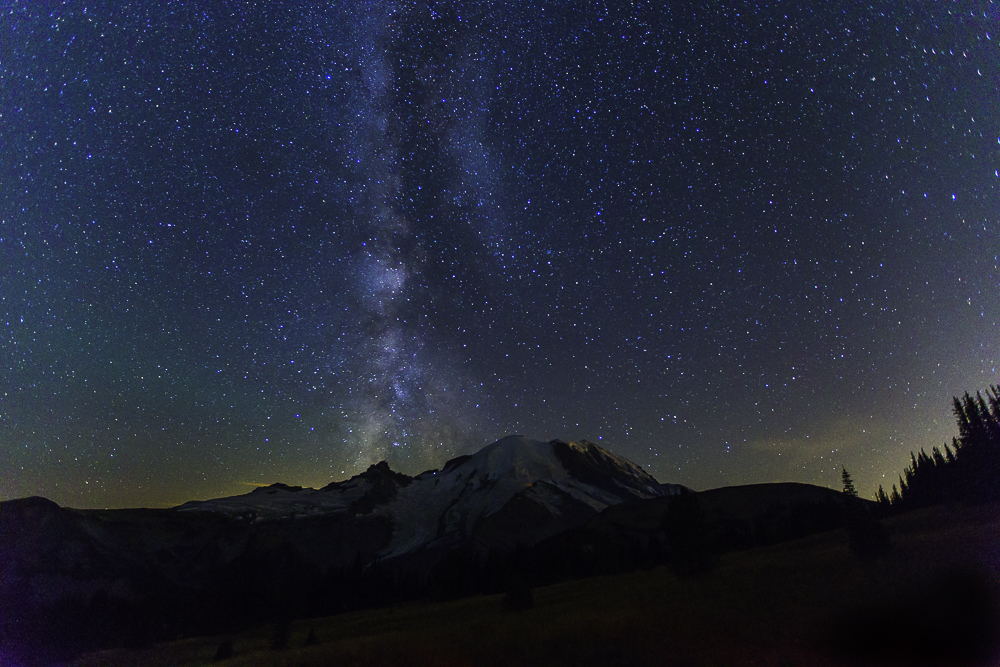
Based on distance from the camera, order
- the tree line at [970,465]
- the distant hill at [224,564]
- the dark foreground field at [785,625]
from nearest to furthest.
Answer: the dark foreground field at [785,625] < the tree line at [970,465] < the distant hill at [224,564]

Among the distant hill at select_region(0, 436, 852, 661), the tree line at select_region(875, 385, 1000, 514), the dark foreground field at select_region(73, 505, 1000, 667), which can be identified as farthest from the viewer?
the distant hill at select_region(0, 436, 852, 661)

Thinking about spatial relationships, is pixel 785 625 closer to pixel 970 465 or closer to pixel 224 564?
pixel 970 465

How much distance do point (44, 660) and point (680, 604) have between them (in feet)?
168

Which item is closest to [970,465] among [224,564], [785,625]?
[785,625]

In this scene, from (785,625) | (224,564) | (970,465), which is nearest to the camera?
(785,625)

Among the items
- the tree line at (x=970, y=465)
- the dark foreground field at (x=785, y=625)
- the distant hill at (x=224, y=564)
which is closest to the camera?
the dark foreground field at (x=785, y=625)

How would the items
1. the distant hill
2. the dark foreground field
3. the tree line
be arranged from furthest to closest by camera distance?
1. the distant hill
2. the tree line
3. the dark foreground field

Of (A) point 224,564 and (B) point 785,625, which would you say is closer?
(B) point 785,625

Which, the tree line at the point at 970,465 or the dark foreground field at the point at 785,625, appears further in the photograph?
the tree line at the point at 970,465

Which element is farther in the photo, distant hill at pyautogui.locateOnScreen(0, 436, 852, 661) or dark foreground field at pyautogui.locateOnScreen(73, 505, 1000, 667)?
distant hill at pyautogui.locateOnScreen(0, 436, 852, 661)

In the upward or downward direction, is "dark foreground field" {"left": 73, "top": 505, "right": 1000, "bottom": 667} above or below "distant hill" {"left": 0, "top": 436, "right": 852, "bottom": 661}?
above

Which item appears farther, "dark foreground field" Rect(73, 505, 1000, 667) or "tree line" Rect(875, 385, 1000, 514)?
"tree line" Rect(875, 385, 1000, 514)

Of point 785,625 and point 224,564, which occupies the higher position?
point 785,625

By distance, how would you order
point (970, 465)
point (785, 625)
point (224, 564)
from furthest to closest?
point (224, 564) < point (970, 465) < point (785, 625)
